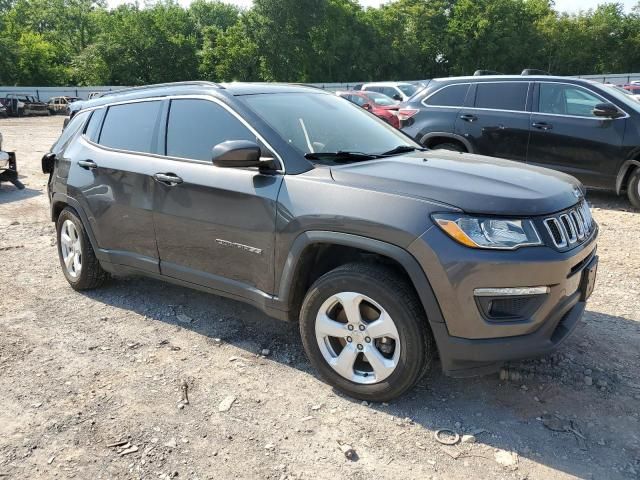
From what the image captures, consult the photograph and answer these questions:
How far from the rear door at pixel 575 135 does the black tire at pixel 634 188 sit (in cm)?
20

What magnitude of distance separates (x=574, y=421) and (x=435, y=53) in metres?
61.7

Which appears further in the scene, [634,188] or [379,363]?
[634,188]

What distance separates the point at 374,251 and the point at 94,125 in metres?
3.03

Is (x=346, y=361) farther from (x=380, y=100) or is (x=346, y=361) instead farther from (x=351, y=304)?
(x=380, y=100)

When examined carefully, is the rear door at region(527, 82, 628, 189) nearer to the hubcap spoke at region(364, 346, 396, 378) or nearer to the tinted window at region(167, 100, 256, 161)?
the tinted window at region(167, 100, 256, 161)

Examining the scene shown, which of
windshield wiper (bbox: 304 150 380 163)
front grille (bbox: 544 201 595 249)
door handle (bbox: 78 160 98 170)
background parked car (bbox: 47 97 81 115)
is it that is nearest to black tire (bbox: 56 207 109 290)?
door handle (bbox: 78 160 98 170)

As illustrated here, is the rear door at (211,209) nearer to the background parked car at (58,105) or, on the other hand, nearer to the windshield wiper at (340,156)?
the windshield wiper at (340,156)

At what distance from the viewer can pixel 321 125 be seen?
3.83 m

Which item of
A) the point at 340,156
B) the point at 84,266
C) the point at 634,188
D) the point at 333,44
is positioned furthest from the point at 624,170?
the point at 333,44

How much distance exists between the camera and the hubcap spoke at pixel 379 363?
119 inches

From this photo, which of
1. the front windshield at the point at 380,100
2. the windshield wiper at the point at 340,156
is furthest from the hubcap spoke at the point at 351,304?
the front windshield at the point at 380,100

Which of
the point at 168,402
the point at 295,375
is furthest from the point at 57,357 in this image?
the point at 295,375

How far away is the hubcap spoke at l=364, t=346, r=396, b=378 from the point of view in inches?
119

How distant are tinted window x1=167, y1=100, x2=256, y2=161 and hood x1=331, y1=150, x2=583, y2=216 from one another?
2.78 feet
